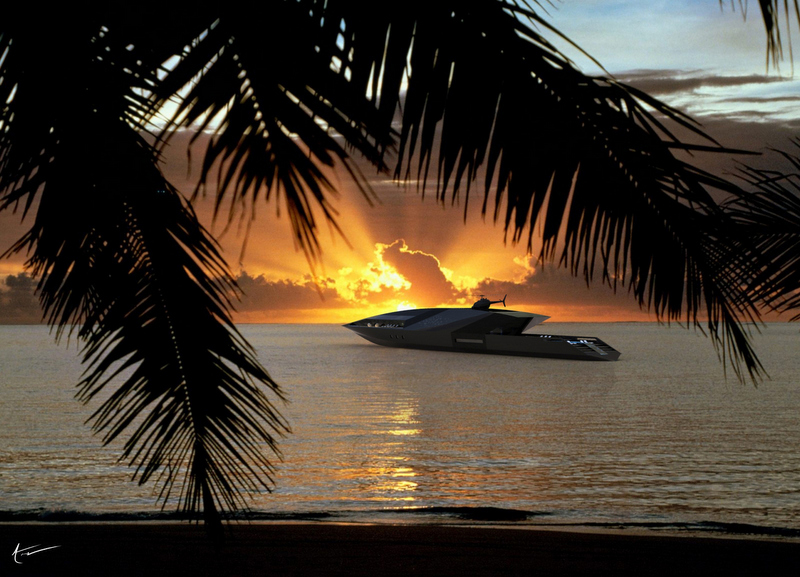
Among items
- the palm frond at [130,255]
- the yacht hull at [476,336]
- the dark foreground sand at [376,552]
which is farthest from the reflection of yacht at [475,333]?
the palm frond at [130,255]

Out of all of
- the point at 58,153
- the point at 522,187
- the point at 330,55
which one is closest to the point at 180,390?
the point at 58,153

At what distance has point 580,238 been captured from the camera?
212cm

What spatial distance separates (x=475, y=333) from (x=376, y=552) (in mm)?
71413

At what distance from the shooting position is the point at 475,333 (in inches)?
2955

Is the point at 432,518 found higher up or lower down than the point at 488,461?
higher up

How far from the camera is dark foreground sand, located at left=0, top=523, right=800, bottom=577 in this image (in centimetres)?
392

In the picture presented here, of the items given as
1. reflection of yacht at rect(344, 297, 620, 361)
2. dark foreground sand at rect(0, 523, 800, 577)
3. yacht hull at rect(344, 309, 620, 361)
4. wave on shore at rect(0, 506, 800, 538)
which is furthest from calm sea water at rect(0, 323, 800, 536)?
reflection of yacht at rect(344, 297, 620, 361)

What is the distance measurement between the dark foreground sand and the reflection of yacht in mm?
54807

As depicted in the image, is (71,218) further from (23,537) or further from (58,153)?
(23,537)

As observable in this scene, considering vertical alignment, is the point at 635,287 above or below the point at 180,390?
above

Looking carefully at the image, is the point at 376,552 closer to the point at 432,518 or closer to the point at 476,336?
the point at 432,518

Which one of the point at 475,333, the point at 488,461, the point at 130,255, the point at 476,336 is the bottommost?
the point at 476,336

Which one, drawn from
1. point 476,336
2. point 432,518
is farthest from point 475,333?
point 432,518

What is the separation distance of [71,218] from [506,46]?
2.01 m
